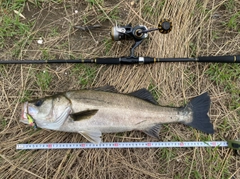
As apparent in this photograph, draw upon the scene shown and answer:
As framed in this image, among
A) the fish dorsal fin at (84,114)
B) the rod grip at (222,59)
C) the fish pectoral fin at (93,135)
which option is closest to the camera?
the fish dorsal fin at (84,114)

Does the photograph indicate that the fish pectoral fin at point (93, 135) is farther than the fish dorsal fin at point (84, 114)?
Yes

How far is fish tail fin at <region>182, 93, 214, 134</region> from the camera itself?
3.31 metres

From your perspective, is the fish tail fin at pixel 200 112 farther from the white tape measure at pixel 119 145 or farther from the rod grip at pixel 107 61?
the rod grip at pixel 107 61

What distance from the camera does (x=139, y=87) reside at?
3586 mm

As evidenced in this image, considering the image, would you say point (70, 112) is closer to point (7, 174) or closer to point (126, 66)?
point (126, 66)

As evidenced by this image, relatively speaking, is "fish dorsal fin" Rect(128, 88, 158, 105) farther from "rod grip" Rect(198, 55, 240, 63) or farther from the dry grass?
"rod grip" Rect(198, 55, 240, 63)

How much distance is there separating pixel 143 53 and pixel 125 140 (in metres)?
1.41

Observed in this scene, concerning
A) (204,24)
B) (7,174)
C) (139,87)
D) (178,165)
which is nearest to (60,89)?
(139,87)

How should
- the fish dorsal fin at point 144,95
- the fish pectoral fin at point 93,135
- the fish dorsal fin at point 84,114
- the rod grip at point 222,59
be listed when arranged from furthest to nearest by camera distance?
the rod grip at point 222,59
the fish dorsal fin at point 144,95
the fish pectoral fin at point 93,135
the fish dorsal fin at point 84,114

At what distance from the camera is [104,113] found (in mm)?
3115

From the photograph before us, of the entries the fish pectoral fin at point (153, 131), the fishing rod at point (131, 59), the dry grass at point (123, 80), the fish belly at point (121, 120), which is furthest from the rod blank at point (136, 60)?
the fish pectoral fin at point (153, 131)

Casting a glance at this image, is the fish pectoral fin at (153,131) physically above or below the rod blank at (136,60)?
below

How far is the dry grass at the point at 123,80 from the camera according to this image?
3.47 m

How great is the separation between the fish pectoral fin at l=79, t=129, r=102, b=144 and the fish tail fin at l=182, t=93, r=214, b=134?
1.28 m
